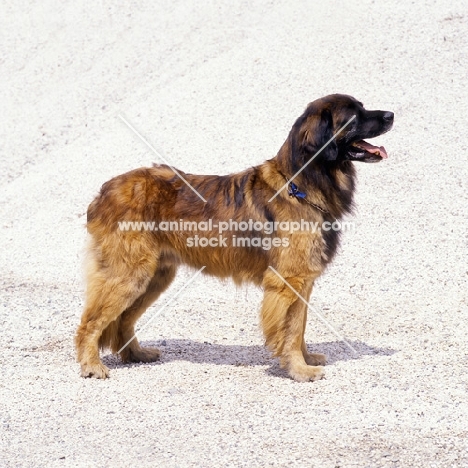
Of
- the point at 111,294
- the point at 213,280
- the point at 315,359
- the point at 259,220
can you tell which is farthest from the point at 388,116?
the point at 213,280

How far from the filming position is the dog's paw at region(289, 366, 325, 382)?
6445mm

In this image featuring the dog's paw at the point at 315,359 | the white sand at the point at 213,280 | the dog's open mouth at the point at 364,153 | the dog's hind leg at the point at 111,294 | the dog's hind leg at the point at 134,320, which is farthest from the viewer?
the dog's hind leg at the point at 134,320

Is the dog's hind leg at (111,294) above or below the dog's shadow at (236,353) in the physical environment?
above

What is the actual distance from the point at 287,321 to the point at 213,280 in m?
2.92

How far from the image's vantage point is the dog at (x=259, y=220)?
646 cm

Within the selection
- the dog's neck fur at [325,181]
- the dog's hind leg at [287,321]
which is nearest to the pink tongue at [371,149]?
the dog's neck fur at [325,181]

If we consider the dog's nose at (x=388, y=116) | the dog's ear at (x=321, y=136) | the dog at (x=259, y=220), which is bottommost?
the dog at (x=259, y=220)

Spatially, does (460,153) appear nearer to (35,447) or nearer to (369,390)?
(369,390)

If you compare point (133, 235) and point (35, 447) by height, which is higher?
point (133, 235)

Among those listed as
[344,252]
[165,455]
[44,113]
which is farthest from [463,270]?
[44,113]

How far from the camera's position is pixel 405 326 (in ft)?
26.1

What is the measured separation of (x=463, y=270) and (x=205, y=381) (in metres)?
4.37

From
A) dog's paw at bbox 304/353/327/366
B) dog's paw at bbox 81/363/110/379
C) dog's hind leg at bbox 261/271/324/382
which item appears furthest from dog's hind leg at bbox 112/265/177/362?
dog's paw at bbox 304/353/327/366

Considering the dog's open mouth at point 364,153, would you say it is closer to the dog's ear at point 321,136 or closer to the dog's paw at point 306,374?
the dog's ear at point 321,136
